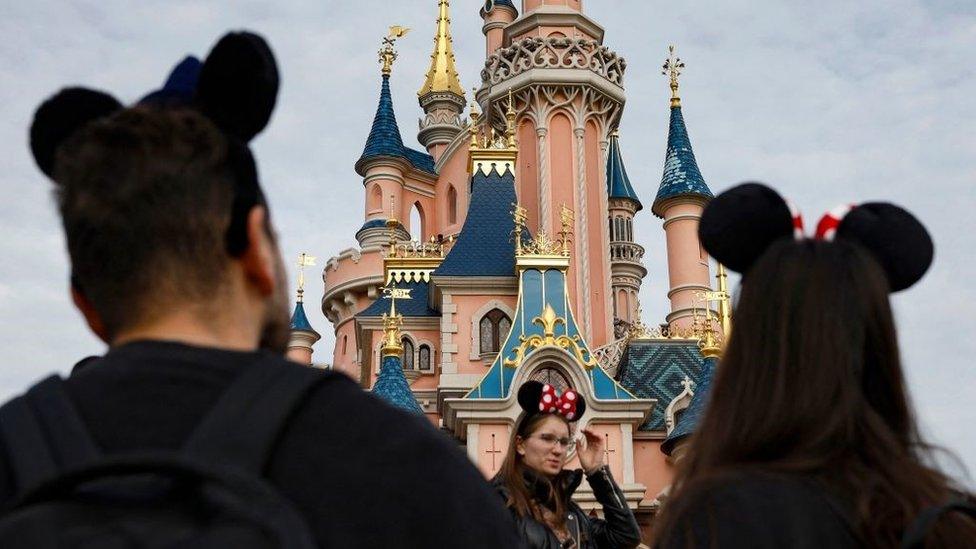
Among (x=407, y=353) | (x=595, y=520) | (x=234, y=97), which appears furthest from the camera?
(x=407, y=353)

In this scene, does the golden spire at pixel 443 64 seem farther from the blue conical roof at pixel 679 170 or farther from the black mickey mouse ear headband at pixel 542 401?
the black mickey mouse ear headband at pixel 542 401

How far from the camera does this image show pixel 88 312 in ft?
5.83

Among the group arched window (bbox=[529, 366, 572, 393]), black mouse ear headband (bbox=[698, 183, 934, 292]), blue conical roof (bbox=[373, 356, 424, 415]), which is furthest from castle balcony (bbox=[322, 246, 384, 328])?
black mouse ear headband (bbox=[698, 183, 934, 292])

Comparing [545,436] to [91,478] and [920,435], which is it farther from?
[91,478]

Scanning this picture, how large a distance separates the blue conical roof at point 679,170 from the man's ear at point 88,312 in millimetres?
27312

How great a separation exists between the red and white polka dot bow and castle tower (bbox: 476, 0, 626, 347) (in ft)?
62.3

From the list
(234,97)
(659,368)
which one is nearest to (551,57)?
(659,368)

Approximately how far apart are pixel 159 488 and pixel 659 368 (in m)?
21.3

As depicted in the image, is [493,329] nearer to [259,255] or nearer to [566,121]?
[566,121]

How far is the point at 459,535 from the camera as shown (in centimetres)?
150

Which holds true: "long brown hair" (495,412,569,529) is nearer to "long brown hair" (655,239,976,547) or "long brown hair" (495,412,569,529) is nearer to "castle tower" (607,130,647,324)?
"long brown hair" (655,239,976,547)

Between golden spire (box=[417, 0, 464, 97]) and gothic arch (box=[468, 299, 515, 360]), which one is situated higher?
golden spire (box=[417, 0, 464, 97])

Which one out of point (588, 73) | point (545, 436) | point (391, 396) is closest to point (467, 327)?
point (391, 396)

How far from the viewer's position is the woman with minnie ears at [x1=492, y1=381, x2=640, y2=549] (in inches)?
202
